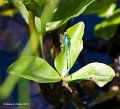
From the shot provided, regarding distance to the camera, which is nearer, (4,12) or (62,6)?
(62,6)

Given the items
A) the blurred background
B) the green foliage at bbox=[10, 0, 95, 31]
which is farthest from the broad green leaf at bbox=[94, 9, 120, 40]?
the green foliage at bbox=[10, 0, 95, 31]

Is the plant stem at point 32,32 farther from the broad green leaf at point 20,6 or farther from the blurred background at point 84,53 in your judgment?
the blurred background at point 84,53

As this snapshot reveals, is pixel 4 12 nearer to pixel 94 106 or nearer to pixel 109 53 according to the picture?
pixel 109 53

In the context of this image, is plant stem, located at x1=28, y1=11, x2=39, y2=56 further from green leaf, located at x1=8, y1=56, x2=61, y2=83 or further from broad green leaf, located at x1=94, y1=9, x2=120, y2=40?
broad green leaf, located at x1=94, y1=9, x2=120, y2=40

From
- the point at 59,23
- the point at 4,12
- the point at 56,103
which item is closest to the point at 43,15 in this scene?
the point at 59,23

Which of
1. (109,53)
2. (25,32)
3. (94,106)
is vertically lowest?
(94,106)

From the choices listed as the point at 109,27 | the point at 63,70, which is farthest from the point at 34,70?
the point at 109,27

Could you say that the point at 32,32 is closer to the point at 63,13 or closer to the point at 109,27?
the point at 63,13
